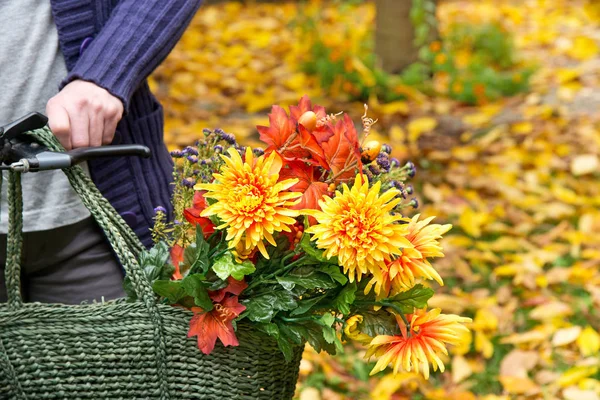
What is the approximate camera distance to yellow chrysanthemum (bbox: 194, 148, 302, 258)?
1100mm

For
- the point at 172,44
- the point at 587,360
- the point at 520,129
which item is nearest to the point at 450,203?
the point at 520,129

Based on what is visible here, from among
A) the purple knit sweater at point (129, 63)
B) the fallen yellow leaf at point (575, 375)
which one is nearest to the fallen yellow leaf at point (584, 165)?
the fallen yellow leaf at point (575, 375)

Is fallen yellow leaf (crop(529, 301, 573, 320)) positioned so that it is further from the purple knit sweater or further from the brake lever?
the brake lever

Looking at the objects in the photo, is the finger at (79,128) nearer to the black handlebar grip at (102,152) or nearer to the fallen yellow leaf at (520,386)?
the black handlebar grip at (102,152)

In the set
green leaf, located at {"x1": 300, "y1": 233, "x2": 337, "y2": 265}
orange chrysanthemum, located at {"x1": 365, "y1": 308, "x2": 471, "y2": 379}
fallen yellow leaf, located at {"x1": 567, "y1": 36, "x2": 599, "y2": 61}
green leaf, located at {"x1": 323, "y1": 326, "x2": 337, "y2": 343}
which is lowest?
fallen yellow leaf, located at {"x1": 567, "y1": 36, "x2": 599, "y2": 61}

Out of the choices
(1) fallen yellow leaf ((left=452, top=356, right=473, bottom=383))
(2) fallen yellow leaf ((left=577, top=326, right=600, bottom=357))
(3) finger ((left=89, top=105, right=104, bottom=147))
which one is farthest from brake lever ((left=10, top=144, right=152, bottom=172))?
(2) fallen yellow leaf ((left=577, top=326, right=600, bottom=357))

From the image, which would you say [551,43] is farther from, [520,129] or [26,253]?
[26,253]

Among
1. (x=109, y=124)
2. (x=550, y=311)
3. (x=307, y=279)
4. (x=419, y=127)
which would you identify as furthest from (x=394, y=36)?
(x=307, y=279)

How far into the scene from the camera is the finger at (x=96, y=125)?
4.38 ft

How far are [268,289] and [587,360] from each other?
5.96 ft

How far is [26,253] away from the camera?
155 cm

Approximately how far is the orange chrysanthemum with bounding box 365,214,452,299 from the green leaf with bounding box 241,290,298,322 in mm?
113

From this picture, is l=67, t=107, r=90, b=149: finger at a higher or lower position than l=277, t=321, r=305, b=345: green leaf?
higher

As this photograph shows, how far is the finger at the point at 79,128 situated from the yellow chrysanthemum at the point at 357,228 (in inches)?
16.5
